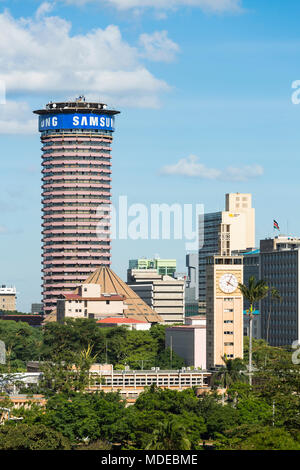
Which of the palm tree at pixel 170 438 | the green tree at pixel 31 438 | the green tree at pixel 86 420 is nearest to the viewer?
the palm tree at pixel 170 438

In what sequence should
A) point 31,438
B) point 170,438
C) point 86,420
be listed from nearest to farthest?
point 170,438
point 31,438
point 86,420

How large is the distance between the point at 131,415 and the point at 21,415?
72.6ft

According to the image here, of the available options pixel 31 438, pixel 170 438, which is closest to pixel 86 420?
pixel 31 438

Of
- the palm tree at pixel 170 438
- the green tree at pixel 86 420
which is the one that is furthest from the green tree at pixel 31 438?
the palm tree at pixel 170 438

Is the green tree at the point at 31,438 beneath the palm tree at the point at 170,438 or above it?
beneath

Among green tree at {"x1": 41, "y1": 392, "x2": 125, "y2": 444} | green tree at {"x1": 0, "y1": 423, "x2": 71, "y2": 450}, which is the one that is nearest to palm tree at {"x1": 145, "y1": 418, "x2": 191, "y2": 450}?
green tree at {"x1": 0, "y1": 423, "x2": 71, "y2": 450}

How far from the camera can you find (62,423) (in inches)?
7003

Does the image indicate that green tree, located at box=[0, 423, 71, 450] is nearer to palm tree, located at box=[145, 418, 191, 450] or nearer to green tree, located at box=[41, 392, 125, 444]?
green tree, located at box=[41, 392, 125, 444]

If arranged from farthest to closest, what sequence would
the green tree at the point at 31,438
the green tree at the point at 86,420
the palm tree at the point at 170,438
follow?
the green tree at the point at 86,420 < the green tree at the point at 31,438 < the palm tree at the point at 170,438

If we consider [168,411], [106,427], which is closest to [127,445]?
[106,427]

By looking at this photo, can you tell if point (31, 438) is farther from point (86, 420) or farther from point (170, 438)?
point (170, 438)

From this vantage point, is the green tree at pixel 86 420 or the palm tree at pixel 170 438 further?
the green tree at pixel 86 420

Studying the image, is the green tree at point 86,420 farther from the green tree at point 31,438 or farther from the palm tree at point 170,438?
the palm tree at point 170,438
